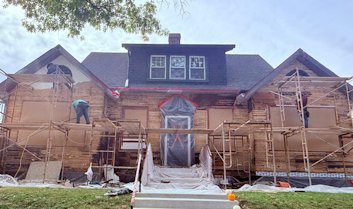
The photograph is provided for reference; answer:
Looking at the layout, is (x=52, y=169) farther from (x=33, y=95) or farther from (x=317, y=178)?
(x=317, y=178)

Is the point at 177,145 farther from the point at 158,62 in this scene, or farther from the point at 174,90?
the point at 158,62

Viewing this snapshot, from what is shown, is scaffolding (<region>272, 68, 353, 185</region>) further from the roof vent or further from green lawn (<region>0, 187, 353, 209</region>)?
the roof vent

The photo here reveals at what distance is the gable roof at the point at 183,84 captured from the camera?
47.1ft

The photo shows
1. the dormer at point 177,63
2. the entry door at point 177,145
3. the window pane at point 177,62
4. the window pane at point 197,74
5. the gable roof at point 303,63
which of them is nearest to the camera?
the gable roof at point 303,63

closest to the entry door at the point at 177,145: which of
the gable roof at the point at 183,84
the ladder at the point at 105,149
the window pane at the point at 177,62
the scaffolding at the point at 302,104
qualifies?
the gable roof at the point at 183,84

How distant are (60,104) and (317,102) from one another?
38.4ft

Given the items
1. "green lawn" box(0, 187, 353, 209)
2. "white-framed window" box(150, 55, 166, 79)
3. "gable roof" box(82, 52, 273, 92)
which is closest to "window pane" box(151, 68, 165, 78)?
"white-framed window" box(150, 55, 166, 79)

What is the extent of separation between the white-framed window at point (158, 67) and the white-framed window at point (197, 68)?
4.55 ft

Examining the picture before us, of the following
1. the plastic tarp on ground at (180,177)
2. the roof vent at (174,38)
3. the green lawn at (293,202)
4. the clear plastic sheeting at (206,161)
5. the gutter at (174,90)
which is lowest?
the green lawn at (293,202)

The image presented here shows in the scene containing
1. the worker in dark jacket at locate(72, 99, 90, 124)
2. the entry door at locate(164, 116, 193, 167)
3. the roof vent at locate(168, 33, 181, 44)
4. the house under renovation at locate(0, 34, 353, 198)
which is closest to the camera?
the worker in dark jacket at locate(72, 99, 90, 124)

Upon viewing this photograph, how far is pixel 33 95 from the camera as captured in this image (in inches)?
529

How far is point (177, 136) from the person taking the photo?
13.7 meters

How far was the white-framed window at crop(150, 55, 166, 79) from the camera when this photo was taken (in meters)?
15.1

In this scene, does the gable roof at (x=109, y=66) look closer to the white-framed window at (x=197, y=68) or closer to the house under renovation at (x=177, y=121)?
the house under renovation at (x=177, y=121)
